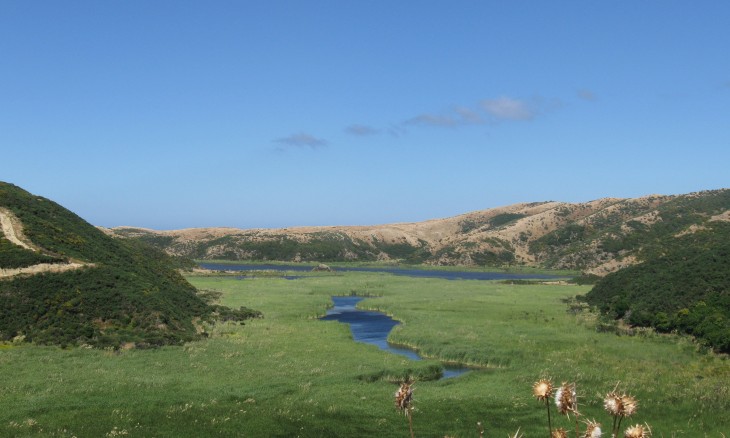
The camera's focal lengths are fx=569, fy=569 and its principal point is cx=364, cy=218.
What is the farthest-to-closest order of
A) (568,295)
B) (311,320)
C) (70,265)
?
(568,295)
(311,320)
(70,265)

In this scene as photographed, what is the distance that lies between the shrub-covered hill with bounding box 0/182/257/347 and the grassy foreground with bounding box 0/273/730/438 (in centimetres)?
453

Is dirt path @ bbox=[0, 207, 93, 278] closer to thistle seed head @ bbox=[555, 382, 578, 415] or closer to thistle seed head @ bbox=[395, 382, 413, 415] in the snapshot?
thistle seed head @ bbox=[395, 382, 413, 415]

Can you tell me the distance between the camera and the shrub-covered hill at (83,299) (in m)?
55.4

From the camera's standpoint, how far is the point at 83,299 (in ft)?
203

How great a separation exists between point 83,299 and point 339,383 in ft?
115

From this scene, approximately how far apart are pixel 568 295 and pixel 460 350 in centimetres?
6361

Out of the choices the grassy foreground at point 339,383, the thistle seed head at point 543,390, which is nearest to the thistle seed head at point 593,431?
the thistle seed head at point 543,390

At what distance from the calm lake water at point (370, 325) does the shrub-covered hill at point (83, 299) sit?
47.1ft

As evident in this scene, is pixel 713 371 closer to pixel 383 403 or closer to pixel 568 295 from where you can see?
pixel 383 403

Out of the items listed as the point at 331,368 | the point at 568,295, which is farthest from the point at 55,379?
the point at 568,295

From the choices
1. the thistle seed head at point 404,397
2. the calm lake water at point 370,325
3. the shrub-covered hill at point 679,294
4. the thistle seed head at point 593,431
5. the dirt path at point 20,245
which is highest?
the dirt path at point 20,245

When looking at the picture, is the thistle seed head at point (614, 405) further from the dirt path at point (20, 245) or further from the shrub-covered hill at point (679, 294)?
the dirt path at point (20, 245)

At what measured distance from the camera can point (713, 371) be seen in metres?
46.4

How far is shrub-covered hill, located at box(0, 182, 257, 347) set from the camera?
55.4m
